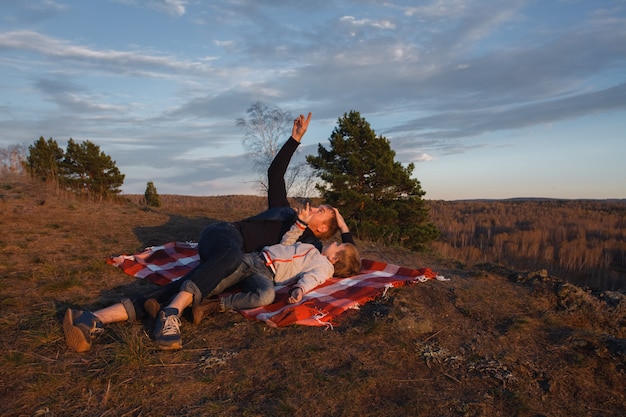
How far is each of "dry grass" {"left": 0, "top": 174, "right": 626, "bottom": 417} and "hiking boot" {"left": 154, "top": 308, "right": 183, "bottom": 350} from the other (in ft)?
0.20

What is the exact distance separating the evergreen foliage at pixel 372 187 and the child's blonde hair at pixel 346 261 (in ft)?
26.7

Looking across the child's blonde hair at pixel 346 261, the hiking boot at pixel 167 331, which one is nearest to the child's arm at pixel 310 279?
the child's blonde hair at pixel 346 261

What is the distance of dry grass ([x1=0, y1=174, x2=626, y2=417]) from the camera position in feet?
7.54

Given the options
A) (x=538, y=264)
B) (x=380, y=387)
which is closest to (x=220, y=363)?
(x=380, y=387)

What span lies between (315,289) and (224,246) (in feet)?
3.64

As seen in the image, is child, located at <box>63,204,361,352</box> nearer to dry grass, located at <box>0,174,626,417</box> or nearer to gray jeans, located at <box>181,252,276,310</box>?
gray jeans, located at <box>181,252,276,310</box>

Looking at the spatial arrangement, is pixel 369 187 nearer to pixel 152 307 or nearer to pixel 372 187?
pixel 372 187

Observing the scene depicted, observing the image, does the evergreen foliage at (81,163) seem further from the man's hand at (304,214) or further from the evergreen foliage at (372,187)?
the man's hand at (304,214)

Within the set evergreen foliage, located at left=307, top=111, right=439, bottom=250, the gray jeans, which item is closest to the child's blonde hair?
the gray jeans

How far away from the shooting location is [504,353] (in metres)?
3.03

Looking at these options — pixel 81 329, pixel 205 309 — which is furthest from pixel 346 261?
pixel 81 329

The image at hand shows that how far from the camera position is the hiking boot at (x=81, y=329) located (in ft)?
9.20

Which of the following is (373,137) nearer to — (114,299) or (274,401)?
(114,299)

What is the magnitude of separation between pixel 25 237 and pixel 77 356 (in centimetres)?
424
